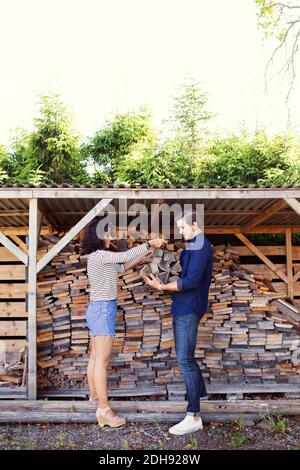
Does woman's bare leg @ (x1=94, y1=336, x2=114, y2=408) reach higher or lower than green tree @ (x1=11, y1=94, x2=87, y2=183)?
lower

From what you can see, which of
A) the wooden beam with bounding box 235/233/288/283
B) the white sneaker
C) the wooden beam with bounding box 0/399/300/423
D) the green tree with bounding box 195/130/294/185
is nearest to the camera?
the white sneaker

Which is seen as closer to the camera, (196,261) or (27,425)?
(196,261)

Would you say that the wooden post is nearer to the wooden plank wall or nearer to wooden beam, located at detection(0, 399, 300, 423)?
wooden beam, located at detection(0, 399, 300, 423)

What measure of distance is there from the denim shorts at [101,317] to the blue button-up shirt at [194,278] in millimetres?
573

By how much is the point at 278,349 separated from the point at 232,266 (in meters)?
1.20

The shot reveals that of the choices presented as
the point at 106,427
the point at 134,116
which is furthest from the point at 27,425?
the point at 134,116

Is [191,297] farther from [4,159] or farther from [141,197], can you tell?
[4,159]

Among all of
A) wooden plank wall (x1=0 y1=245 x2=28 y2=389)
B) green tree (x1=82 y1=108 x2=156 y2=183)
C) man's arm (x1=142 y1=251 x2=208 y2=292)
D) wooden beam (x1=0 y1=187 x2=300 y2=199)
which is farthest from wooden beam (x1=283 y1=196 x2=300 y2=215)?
green tree (x1=82 y1=108 x2=156 y2=183)

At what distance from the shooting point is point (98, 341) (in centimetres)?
419

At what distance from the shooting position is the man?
403cm

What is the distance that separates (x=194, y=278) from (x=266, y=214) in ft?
8.00

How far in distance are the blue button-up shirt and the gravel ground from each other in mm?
1152
